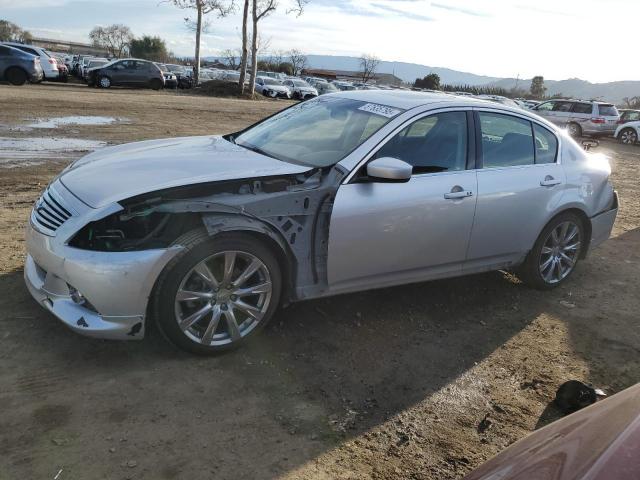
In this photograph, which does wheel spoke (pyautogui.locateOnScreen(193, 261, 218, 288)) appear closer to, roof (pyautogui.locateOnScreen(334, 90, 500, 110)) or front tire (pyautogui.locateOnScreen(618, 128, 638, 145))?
roof (pyautogui.locateOnScreen(334, 90, 500, 110))

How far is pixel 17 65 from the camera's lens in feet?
73.0

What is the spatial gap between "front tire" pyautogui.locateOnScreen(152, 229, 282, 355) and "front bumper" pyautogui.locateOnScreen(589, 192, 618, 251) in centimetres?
341

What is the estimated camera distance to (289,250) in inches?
146

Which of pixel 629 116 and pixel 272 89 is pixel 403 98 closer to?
pixel 629 116

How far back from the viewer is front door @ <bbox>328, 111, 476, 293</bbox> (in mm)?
3820

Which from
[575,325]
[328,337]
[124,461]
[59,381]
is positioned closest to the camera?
[124,461]

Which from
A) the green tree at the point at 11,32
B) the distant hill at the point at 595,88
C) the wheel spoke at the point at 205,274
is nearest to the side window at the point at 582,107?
the wheel spoke at the point at 205,274

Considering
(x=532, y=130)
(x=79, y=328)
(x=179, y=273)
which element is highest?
(x=532, y=130)

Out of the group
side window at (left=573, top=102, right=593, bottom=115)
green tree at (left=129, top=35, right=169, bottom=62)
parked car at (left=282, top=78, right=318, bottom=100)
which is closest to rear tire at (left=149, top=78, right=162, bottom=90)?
parked car at (left=282, top=78, right=318, bottom=100)

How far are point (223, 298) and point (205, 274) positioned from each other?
22cm

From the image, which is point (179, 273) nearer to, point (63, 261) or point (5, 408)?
point (63, 261)

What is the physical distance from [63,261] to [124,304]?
44 centimetres

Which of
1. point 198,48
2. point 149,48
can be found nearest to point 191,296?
point 198,48

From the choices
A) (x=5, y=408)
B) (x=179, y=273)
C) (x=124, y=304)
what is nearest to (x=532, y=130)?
(x=179, y=273)
